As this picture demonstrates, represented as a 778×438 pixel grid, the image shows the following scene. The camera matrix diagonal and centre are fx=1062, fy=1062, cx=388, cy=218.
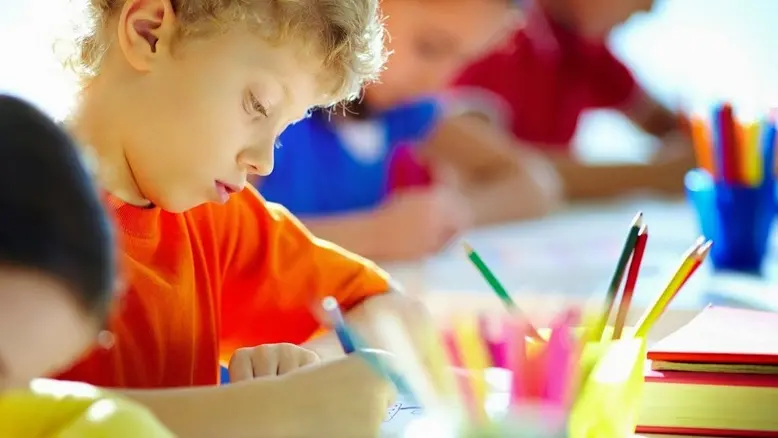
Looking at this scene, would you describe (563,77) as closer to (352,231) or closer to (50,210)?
(352,231)

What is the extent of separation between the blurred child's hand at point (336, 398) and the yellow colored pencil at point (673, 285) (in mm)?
130

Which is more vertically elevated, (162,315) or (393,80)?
(393,80)

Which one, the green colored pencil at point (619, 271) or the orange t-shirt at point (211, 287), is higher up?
the orange t-shirt at point (211, 287)

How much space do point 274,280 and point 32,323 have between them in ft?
1.39

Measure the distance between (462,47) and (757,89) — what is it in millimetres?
1029

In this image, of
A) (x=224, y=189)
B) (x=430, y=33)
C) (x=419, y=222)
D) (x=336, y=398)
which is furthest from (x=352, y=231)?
(x=336, y=398)

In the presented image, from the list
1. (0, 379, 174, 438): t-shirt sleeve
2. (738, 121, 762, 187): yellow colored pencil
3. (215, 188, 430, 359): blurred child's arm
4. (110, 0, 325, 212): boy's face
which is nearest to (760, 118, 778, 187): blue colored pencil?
(738, 121, 762, 187): yellow colored pencil

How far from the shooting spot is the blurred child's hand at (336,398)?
0.47 meters

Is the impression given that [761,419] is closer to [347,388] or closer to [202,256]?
[347,388]

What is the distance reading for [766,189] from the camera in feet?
3.61

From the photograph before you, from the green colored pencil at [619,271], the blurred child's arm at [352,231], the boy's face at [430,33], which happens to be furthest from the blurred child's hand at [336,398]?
the boy's face at [430,33]

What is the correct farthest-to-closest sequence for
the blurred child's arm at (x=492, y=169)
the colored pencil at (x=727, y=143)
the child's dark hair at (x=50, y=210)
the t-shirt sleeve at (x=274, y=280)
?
the blurred child's arm at (x=492, y=169) < the colored pencil at (x=727, y=143) < the t-shirt sleeve at (x=274, y=280) < the child's dark hair at (x=50, y=210)

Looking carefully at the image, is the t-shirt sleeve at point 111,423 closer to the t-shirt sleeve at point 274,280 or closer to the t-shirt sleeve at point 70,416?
the t-shirt sleeve at point 70,416

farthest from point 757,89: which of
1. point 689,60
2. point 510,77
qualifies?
point 510,77
